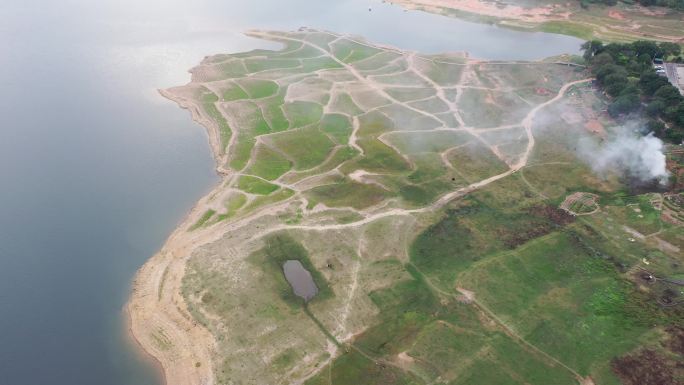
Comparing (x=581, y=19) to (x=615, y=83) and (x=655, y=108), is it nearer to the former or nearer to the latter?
(x=615, y=83)

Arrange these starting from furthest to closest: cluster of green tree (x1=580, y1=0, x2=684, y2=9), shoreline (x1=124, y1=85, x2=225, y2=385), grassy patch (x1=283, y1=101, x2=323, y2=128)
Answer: cluster of green tree (x1=580, y1=0, x2=684, y2=9) → grassy patch (x1=283, y1=101, x2=323, y2=128) → shoreline (x1=124, y1=85, x2=225, y2=385)

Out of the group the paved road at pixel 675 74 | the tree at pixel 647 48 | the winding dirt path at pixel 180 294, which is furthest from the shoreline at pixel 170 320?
the tree at pixel 647 48

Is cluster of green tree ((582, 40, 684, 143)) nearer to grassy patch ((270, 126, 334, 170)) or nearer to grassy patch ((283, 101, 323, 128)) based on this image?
grassy patch ((270, 126, 334, 170))

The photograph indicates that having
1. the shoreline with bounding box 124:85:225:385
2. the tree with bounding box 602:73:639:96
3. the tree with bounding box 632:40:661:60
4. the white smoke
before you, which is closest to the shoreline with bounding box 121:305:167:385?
the shoreline with bounding box 124:85:225:385

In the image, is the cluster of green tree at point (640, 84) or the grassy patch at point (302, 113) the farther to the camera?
the grassy patch at point (302, 113)

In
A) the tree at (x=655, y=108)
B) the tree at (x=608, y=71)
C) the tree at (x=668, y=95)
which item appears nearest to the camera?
the tree at (x=655, y=108)

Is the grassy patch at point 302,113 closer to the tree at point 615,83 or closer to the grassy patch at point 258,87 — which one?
the grassy patch at point 258,87

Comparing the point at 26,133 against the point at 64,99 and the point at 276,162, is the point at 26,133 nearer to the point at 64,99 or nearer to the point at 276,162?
the point at 64,99
